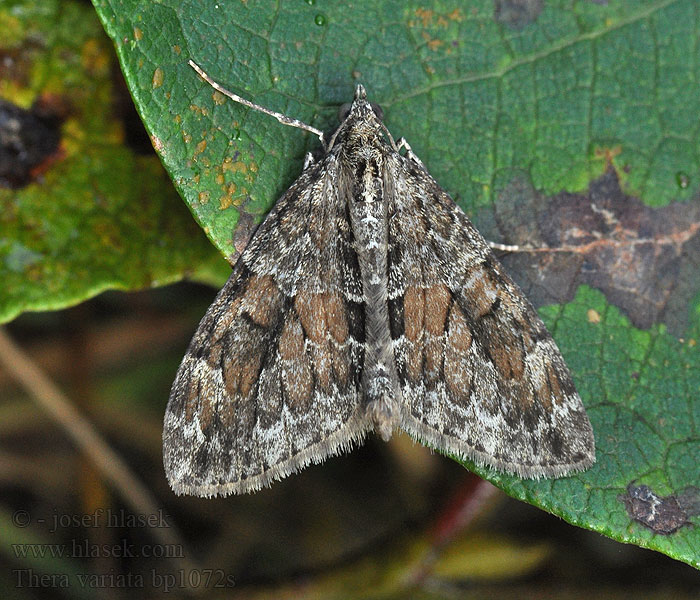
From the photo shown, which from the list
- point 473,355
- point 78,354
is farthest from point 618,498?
point 78,354

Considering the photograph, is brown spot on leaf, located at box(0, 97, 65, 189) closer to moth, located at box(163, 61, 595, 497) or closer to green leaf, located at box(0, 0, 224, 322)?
Answer: green leaf, located at box(0, 0, 224, 322)

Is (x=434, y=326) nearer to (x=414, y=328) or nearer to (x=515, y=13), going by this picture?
(x=414, y=328)

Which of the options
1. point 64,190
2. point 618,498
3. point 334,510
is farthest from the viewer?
point 334,510

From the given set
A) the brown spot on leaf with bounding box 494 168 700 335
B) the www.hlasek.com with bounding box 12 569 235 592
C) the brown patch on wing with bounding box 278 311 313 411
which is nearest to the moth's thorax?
the brown patch on wing with bounding box 278 311 313 411

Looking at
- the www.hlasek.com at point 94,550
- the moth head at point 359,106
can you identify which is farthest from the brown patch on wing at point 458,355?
the www.hlasek.com at point 94,550

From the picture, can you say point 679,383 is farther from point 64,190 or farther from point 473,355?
point 64,190

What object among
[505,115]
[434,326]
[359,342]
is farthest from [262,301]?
[505,115]
